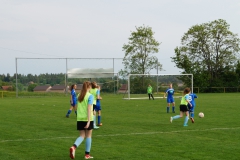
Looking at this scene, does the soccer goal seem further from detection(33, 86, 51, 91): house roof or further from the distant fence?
the distant fence

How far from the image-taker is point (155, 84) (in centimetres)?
4812

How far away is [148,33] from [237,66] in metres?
15.9

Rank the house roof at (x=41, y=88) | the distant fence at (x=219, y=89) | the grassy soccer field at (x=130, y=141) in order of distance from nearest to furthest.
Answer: the grassy soccer field at (x=130, y=141), the house roof at (x=41, y=88), the distant fence at (x=219, y=89)

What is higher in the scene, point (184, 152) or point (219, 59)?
point (219, 59)

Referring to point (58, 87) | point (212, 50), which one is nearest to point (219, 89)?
point (212, 50)

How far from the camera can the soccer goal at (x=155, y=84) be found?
46.5 m

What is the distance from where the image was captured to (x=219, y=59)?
67938mm

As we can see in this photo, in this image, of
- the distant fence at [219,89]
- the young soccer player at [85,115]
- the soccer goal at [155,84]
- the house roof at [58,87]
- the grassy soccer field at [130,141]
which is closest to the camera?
the young soccer player at [85,115]

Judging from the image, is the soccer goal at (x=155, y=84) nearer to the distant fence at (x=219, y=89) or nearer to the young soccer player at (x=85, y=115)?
the distant fence at (x=219, y=89)

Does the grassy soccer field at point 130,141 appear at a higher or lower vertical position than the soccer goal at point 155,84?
lower

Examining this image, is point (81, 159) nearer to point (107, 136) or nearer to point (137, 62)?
point (107, 136)

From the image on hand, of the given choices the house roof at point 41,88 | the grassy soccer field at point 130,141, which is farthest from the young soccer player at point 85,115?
the house roof at point 41,88

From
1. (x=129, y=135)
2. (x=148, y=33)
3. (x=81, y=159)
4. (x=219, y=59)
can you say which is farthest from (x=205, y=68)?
(x=81, y=159)

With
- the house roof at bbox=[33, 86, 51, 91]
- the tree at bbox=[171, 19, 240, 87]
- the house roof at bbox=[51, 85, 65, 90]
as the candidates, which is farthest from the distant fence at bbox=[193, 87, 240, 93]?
the house roof at bbox=[33, 86, 51, 91]
